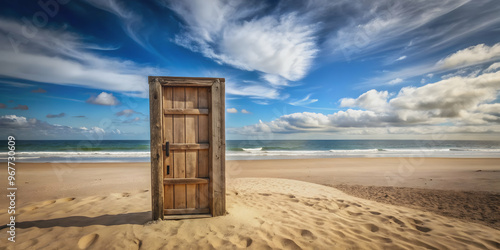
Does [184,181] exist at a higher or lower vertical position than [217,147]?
lower

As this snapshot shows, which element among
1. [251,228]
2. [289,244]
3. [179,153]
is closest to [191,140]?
[179,153]

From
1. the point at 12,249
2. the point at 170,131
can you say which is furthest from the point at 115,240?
the point at 170,131

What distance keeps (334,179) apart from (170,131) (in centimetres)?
838

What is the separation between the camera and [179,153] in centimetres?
392

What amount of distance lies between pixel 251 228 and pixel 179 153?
1.95 metres

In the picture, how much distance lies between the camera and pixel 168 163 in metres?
3.84

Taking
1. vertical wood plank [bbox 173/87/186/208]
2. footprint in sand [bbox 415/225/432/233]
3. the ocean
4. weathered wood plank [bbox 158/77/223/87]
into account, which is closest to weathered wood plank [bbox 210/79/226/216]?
weathered wood plank [bbox 158/77/223/87]

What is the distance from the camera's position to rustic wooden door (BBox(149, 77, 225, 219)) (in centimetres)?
381

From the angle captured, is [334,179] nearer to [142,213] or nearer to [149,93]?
[142,213]

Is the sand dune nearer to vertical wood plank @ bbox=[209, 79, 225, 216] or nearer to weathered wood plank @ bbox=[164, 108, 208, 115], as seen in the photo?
vertical wood plank @ bbox=[209, 79, 225, 216]

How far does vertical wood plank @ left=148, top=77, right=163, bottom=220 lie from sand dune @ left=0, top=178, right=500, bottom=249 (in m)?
0.39

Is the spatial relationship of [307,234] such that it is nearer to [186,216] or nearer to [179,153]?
[186,216]

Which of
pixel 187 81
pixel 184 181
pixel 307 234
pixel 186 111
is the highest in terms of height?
pixel 187 81

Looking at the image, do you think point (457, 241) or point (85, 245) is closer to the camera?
point (85, 245)
